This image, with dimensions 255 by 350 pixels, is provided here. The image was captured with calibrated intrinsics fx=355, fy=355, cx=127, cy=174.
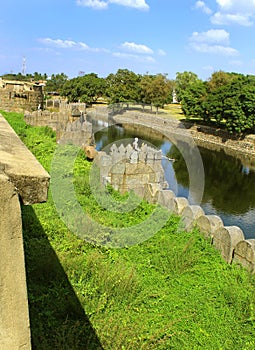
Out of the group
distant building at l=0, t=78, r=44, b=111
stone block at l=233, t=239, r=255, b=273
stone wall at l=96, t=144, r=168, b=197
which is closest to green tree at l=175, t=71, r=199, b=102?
distant building at l=0, t=78, r=44, b=111

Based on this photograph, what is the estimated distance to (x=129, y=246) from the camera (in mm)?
6242

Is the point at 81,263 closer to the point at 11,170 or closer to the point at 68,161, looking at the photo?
the point at 11,170

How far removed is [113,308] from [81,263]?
1006 millimetres

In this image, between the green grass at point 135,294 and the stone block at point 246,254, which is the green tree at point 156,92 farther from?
the stone block at point 246,254

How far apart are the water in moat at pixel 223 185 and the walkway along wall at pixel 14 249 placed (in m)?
10.2

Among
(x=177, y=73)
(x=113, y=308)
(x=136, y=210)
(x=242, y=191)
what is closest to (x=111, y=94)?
(x=177, y=73)

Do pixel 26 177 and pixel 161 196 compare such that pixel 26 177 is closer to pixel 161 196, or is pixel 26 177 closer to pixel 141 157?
pixel 161 196

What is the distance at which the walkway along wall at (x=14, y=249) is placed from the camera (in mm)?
1274

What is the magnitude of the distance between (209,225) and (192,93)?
3188 cm

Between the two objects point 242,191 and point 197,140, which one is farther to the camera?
point 197,140

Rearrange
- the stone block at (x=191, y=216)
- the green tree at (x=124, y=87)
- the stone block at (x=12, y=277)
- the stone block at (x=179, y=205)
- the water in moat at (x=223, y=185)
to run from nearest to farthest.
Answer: the stone block at (x=12, y=277) < the stone block at (x=191, y=216) < the stone block at (x=179, y=205) < the water in moat at (x=223, y=185) < the green tree at (x=124, y=87)

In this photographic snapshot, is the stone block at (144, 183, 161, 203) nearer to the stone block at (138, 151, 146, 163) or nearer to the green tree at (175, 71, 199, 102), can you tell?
the stone block at (138, 151, 146, 163)

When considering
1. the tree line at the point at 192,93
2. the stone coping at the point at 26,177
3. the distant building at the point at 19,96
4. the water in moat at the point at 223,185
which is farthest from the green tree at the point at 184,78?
the stone coping at the point at 26,177

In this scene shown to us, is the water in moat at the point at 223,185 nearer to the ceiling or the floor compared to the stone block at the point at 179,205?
nearer to the floor
